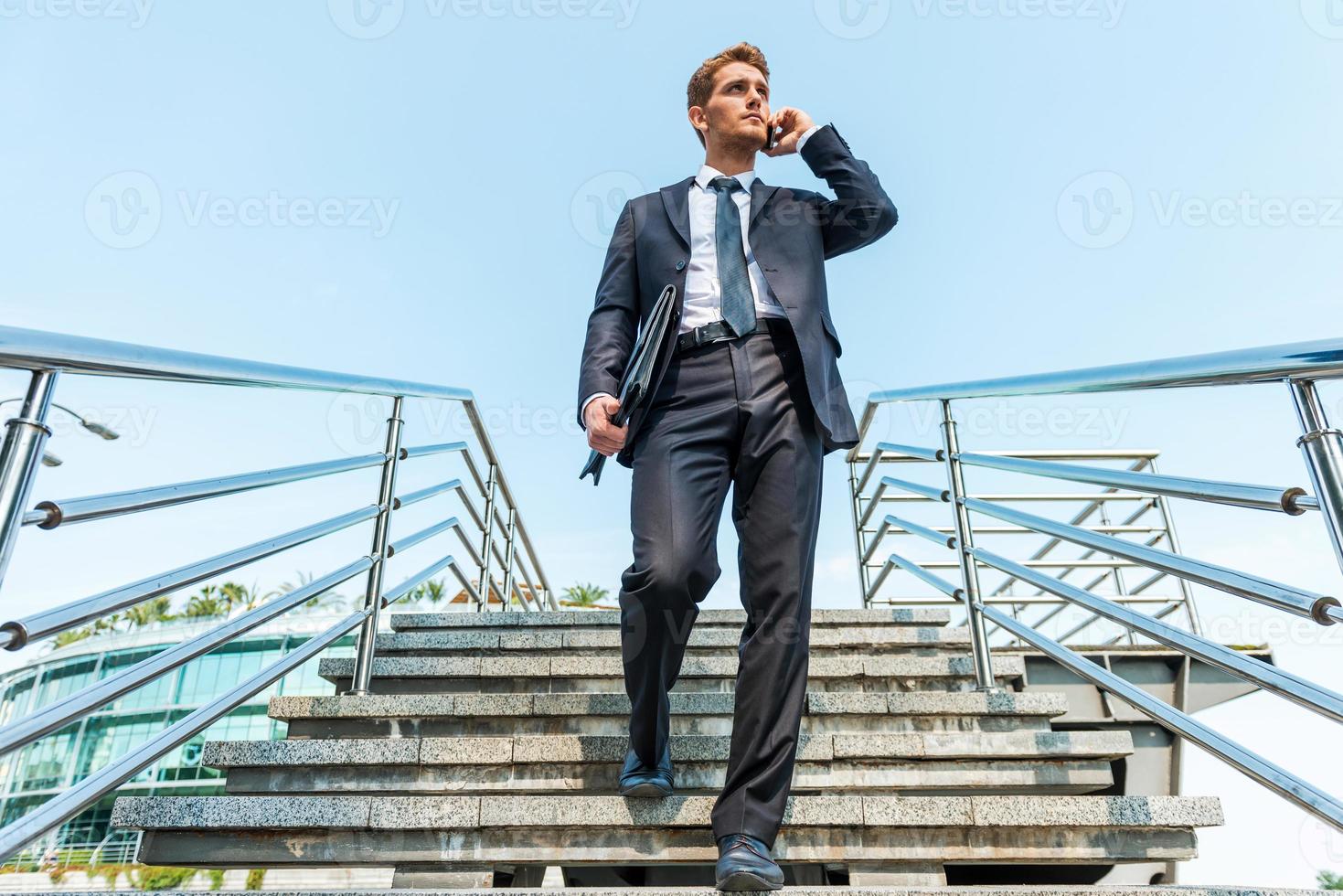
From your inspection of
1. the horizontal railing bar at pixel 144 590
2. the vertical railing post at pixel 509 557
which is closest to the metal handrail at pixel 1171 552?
the horizontal railing bar at pixel 144 590

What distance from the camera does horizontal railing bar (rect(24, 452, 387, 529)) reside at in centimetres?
133

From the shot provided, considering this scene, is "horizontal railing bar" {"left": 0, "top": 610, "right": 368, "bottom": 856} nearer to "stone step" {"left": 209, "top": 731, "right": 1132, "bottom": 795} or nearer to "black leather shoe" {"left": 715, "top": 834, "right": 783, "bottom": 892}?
"stone step" {"left": 209, "top": 731, "right": 1132, "bottom": 795}

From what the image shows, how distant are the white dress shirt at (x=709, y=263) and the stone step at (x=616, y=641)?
1316 mm

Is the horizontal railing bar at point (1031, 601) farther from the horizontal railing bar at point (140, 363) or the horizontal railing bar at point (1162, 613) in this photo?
the horizontal railing bar at point (140, 363)

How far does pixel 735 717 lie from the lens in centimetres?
186

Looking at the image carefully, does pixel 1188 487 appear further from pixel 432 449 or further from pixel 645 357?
pixel 432 449

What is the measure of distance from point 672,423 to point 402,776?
1.16 metres

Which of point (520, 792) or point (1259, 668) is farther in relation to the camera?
point (520, 792)

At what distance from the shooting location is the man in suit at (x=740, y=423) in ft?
6.07

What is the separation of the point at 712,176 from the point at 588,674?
1.58m

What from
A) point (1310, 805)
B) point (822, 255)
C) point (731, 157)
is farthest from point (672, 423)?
point (1310, 805)

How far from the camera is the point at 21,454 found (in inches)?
50.2

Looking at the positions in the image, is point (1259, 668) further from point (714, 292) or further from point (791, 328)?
point (714, 292)

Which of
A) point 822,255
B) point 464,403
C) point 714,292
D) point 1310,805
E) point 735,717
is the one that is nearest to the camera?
point 1310,805
